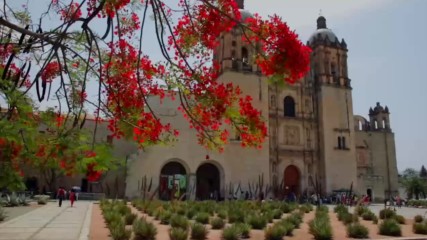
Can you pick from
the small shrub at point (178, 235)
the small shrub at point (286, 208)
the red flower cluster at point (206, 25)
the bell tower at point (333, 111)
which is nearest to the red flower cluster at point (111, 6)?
the red flower cluster at point (206, 25)

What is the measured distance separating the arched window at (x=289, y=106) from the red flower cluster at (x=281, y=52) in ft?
109

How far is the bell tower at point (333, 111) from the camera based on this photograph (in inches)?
1446

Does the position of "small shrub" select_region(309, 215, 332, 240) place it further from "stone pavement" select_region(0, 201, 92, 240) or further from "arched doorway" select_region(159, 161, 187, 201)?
"arched doorway" select_region(159, 161, 187, 201)

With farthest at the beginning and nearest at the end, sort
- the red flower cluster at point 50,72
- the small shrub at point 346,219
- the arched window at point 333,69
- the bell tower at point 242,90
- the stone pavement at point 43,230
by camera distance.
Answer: the arched window at point 333,69
the bell tower at point 242,90
the small shrub at point 346,219
the stone pavement at point 43,230
the red flower cluster at point 50,72

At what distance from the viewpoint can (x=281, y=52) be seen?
5207 millimetres

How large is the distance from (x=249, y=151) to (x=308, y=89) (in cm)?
1046

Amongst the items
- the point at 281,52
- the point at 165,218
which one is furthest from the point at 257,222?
the point at 281,52

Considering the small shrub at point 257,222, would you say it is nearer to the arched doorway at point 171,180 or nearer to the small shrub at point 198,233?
the small shrub at point 198,233

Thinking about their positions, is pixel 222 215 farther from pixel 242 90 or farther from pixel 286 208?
pixel 242 90

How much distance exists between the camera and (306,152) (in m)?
37.2

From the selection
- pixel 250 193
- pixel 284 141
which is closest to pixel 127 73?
pixel 250 193

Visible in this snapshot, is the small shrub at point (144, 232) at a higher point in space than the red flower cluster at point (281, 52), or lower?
lower

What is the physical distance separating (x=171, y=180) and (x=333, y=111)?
17649 mm

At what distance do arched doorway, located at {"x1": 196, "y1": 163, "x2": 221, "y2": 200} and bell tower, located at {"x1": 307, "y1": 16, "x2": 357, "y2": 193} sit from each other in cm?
1045
